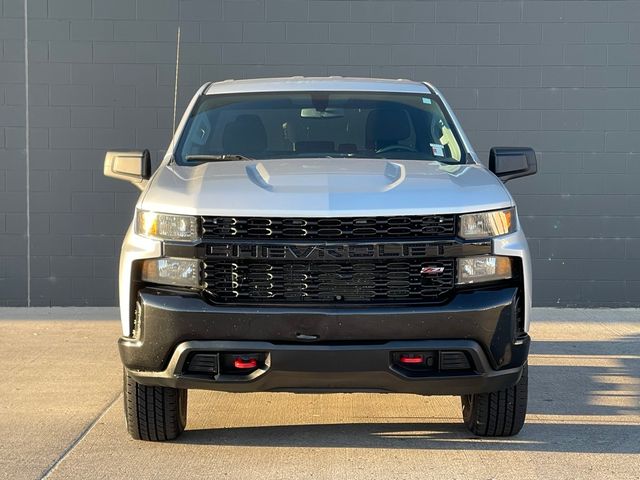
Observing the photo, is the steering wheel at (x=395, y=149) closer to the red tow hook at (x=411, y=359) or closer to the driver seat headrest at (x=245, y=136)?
the driver seat headrest at (x=245, y=136)

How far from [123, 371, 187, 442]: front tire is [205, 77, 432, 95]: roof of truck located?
7.22 feet

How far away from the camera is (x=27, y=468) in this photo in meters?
5.53

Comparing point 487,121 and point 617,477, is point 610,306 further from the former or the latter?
point 617,477

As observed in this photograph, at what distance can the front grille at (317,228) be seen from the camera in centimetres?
531

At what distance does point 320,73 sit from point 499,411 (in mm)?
5542

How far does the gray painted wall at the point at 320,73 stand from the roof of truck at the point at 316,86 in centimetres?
334

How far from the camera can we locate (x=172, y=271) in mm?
5379

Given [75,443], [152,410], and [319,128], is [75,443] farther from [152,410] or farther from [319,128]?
[319,128]

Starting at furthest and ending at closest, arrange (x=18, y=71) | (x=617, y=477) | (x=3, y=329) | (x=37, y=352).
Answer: (x=18, y=71) < (x=3, y=329) < (x=37, y=352) < (x=617, y=477)

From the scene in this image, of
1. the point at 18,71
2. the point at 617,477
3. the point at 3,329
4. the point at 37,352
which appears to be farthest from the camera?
the point at 18,71

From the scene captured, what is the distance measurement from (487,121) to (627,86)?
137 centimetres

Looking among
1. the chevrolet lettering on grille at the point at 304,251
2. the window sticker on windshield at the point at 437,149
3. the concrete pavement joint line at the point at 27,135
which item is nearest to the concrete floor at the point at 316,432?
the chevrolet lettering on grille at the point at 304,251

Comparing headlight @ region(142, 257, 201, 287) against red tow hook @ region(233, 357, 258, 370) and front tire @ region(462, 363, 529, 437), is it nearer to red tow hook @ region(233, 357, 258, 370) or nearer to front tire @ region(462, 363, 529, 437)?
red tow hook @ region(233, 357, 258, 370)

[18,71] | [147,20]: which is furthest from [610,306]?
[18,71]
